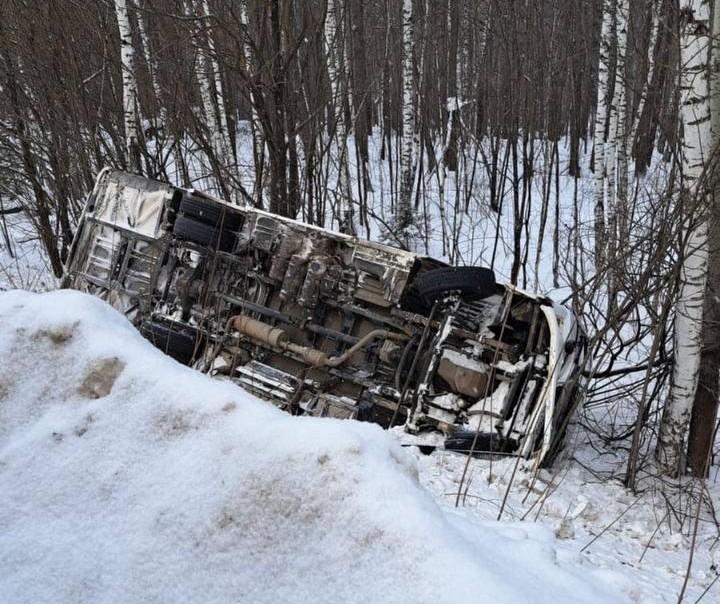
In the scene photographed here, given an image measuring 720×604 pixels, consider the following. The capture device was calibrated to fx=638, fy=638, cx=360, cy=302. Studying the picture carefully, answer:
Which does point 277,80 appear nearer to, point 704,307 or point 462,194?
point 704,307

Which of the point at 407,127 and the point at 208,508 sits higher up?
the point at 407,127

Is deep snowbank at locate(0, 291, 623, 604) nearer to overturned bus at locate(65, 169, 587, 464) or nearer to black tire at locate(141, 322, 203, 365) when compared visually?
overturned bus at locate(65, 169, 587, 464)

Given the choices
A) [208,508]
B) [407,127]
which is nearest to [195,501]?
[208,508]

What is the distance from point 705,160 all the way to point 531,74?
29.9 feet

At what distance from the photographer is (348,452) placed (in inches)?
66.4

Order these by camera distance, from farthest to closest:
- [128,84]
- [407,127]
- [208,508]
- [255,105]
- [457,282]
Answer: [407,127], [128,84], [255,105], [457,282], [208,508]

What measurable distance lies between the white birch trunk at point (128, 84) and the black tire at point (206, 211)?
122 inches

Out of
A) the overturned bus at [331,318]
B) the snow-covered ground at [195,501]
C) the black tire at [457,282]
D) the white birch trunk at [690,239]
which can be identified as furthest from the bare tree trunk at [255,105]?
the snow-covered ground at [195,501]

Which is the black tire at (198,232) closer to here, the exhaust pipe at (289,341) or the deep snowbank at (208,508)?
the exhaust pipe at (289,341)

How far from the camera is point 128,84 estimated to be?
842 cm

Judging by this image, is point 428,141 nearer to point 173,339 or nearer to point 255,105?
point 255,105

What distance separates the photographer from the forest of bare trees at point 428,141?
4895 mm

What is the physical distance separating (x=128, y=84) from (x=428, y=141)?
314 inches

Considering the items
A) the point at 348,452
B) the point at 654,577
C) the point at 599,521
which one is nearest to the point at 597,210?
the point at 599,521
